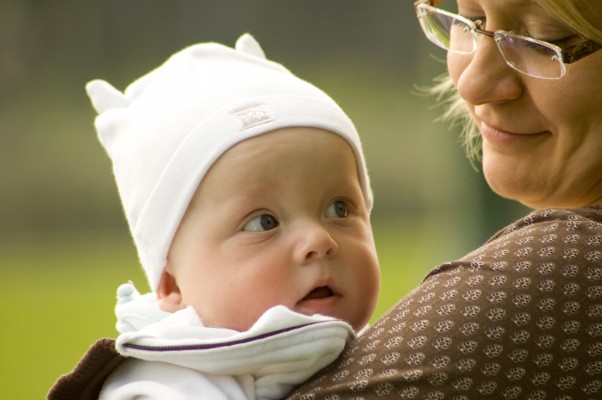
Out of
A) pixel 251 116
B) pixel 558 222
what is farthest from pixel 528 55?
pixel 251 116

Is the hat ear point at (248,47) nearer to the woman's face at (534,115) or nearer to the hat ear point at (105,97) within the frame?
the hat ear point at (105,97)

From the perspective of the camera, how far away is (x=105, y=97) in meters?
1.98

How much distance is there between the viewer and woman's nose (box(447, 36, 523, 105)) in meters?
1.83

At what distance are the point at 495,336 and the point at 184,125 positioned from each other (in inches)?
24.9

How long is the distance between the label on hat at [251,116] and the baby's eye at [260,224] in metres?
0.14

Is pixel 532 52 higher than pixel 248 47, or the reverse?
pixel 248 47

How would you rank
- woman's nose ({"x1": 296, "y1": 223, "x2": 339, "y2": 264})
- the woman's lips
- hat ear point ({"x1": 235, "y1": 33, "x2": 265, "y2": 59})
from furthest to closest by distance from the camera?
1. hat ear point ({"x1": 235, "y1": 33, "x2": 265, "y2": 59})
2. the woman's lips
3. woman's nose ({"x1": 296, "y1": 223, "x2": 339, "y2": 264})

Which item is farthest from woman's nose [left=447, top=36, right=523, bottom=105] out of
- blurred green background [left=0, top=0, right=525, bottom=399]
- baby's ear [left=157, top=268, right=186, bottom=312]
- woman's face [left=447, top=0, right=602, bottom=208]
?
blurred green background [left=0, top=0, right=525, bottom=399]

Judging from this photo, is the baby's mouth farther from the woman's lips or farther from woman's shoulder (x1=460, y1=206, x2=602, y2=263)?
the woman's lips

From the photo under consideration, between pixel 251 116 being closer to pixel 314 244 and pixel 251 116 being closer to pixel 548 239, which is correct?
pixel 314 244

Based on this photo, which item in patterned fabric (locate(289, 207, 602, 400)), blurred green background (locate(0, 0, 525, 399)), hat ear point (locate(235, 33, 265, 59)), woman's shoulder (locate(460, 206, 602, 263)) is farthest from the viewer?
blurred green background (locate(0, 0, 525, 399))

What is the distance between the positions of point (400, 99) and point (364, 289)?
6.83 meters

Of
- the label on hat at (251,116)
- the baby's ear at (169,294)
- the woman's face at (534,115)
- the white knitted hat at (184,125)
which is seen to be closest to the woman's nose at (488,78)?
the woman's face at (534,115)

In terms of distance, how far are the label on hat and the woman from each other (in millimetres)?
363
